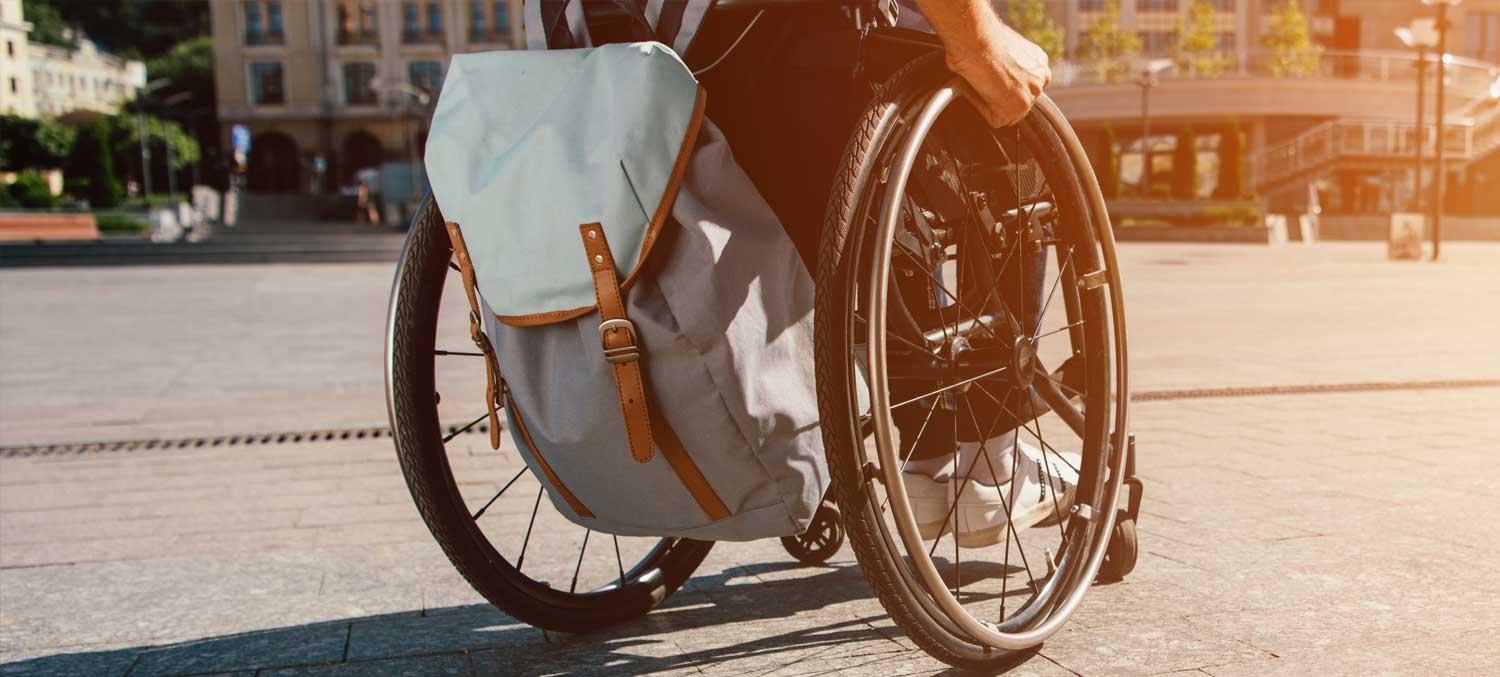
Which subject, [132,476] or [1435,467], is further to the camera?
[132,476]

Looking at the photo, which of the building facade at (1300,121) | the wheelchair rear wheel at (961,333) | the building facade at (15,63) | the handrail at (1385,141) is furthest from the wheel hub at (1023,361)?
the building facade at (15,63)

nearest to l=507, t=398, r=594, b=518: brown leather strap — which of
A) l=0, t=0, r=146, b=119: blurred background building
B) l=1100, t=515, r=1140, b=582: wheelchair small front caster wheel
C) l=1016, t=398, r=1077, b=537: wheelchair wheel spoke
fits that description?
l=1016, t=398, r=1077, b=537: wheelchair wheel spoke

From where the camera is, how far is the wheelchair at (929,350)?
1.86 meters

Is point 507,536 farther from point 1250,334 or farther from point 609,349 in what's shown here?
point 1250,334

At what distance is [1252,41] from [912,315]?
2699 inches

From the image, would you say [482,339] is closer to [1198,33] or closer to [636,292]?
[636,292]

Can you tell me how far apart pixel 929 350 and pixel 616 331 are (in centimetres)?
61

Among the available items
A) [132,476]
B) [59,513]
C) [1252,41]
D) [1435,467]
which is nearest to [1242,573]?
[1435,467]

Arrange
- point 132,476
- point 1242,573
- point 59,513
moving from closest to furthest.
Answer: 1. point 1242,573
2. point 59,513
3. point 132,476

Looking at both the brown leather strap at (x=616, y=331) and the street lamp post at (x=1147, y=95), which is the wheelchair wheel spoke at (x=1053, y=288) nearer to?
the brown leather strap at (x=616, y=331)

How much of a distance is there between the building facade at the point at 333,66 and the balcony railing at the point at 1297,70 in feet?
105

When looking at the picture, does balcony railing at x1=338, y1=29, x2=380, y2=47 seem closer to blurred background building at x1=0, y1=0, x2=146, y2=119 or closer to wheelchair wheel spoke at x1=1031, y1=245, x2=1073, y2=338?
blurred background building at x1=0, y1=0, x2=146, y2=119

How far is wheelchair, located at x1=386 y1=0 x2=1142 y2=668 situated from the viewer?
1863mm

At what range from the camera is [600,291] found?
6.27ft
